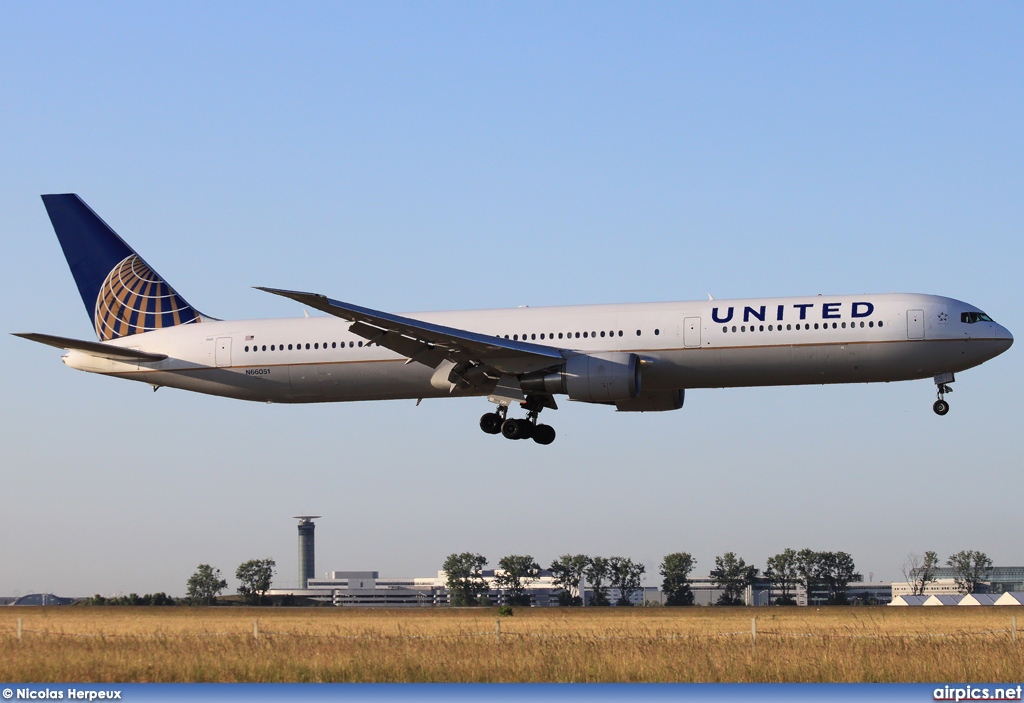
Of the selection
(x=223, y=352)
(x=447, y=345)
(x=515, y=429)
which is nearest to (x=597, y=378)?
(x=515, y=429)

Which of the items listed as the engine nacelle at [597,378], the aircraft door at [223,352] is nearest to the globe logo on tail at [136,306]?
the aircraft door at [223,352]

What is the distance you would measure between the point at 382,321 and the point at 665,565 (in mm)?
51184

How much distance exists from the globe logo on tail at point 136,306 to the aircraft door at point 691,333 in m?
19.1

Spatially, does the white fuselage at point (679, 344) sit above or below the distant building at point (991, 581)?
above

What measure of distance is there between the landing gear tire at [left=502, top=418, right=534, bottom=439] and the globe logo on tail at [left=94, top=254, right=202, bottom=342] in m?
13.2

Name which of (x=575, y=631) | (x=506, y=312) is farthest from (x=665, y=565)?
(x=575, y=631)

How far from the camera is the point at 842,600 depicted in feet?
203

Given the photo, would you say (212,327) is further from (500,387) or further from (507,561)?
(507,561)

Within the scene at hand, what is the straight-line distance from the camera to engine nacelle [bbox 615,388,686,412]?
45.5 meters

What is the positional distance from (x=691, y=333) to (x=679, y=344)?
1.71ft

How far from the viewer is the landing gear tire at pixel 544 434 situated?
45.1 metres

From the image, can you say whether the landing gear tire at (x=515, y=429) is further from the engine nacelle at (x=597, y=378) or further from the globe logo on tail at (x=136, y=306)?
the globe logo on tail at (x=136, y=306)

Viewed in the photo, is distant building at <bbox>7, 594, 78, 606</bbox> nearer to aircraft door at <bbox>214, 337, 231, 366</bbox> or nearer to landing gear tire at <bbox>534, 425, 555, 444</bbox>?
aircraft door at <bbox>214, 337, 231, 366</bbox>

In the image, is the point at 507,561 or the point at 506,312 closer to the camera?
the point at 506,312
